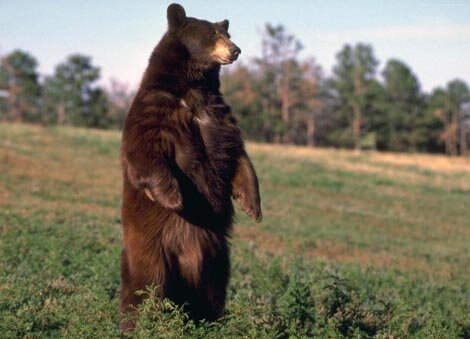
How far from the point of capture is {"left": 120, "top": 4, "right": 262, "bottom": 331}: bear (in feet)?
18.0

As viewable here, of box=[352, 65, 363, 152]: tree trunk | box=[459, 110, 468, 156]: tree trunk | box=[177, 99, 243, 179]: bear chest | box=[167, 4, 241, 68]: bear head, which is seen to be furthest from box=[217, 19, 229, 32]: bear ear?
box=[459, 110, 468, 156]: tree trunk

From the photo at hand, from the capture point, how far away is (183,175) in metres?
5.68

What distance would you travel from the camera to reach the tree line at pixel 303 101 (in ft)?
225

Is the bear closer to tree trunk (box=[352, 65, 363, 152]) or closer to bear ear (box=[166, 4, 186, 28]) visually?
bear ear (box=[166, 4, 186, 28])

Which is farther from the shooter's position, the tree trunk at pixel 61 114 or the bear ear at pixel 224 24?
A: the tree trunk at pixel 61 114

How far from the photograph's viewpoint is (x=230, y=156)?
5941mm

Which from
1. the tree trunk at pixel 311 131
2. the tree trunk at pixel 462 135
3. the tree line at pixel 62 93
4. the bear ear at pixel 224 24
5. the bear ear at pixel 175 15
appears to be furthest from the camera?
the tree trunk at pixel 462 135

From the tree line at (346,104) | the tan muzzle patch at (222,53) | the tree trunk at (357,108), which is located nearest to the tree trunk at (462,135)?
the tree line at (346,104)

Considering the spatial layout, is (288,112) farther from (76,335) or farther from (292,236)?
(76,335)

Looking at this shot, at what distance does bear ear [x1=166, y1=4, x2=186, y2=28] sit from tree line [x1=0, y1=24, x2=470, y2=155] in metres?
60.6

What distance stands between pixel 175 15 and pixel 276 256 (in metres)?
6.30

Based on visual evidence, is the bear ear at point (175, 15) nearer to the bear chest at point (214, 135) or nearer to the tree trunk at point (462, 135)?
the bear chest at point (214, 135)

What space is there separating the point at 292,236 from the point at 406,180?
18.7 metres

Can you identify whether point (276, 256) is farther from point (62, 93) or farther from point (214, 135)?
point (62, 93)
